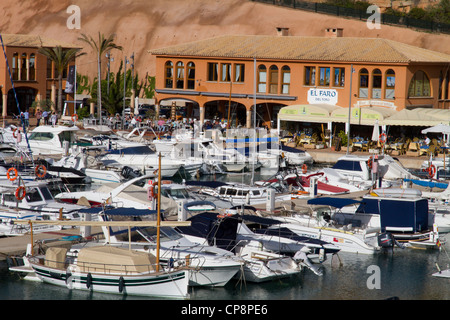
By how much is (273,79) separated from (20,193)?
106 feet

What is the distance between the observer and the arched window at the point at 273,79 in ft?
193

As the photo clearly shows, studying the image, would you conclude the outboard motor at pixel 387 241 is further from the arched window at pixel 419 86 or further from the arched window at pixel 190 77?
the arched window at pixel 190 77

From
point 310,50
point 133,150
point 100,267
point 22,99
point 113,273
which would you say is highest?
point 310,50

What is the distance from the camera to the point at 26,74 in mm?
64250

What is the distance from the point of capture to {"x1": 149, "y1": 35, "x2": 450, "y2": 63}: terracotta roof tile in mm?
55500

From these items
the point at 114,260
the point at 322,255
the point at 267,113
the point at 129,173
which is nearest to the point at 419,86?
the point at 267,113

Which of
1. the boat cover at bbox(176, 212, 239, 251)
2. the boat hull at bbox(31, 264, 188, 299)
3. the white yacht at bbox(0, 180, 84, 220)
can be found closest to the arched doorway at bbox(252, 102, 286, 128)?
the white yacht at bbox(0, 180, 84, 220)

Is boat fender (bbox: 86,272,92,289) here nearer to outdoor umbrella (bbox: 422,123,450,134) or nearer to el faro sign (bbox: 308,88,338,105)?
outdoor umbrella (bbox: 422,123,450,134)

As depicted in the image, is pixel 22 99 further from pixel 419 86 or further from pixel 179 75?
pixel 419 86

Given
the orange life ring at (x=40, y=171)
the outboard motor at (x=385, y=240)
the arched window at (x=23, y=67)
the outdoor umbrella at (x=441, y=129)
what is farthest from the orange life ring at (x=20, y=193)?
the arched window at (x=23, y=67)

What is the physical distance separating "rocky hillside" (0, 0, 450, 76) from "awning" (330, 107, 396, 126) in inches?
904

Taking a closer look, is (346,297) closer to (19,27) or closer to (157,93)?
(157,93)

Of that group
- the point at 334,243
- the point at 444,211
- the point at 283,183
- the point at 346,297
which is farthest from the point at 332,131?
the point at 346,297

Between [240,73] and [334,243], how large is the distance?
32.8 m
